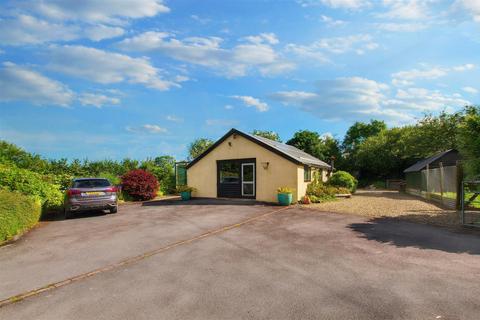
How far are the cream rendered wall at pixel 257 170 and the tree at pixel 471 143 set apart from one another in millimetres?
7045

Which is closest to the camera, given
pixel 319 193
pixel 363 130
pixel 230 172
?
pixel 319 193

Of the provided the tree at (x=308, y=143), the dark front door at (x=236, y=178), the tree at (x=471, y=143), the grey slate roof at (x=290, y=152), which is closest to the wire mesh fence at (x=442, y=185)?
the tree at (x=471, y=143)

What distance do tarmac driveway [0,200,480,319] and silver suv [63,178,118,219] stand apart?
2.36m

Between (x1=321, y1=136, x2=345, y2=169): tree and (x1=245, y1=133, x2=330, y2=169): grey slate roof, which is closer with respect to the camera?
(x1=245, y1=133, x2=330, y2=169): grey slate roof

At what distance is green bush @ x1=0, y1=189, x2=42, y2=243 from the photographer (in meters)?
7.95

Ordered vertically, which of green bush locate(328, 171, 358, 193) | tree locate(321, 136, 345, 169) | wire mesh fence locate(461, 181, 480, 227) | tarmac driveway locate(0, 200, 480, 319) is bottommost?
tarmac driveway locate(0, 200, 480, 319)

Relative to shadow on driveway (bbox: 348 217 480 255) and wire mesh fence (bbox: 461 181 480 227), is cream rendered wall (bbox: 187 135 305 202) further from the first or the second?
wire mesh fence (bbox: 461 181 480 227)

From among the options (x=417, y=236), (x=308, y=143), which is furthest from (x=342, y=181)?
(x=308, y=143)

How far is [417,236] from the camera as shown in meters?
8.19

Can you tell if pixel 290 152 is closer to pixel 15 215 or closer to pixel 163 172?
pixel 163 172

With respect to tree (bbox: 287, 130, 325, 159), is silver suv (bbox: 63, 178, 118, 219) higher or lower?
lower

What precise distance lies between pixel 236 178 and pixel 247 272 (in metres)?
12.7

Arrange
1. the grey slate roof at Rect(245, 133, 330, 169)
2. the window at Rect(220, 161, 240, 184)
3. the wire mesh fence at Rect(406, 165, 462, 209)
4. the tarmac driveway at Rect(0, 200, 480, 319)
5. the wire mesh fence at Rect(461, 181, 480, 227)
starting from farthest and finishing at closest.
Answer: the window at Rect(220, 161, 240, 184)
the grey slate roof at Rect(245, 133, 330, 169)
the wire mesh fence at Rect(406, 165, 462, 209)
the wire mesh fence at Rect(461, 181, 480, 227)
the tarmac driveway at Rect(0, 200, 480, 319)

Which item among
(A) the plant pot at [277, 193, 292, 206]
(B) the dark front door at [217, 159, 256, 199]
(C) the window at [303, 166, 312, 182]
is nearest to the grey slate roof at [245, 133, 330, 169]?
(C) the window at [303, 166, 312, 182]
